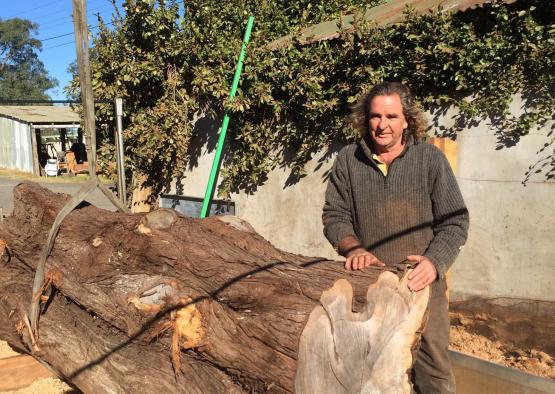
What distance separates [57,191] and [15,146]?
1486 centimetres

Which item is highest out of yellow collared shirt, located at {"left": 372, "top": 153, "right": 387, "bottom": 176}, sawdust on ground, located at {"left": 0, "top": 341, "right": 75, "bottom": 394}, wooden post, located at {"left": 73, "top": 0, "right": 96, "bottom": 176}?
wooden post, located at {"left": 73, "top": 0, "right": 96, "bottom": 176}

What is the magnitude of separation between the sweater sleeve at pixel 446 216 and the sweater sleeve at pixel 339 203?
0.43 metres

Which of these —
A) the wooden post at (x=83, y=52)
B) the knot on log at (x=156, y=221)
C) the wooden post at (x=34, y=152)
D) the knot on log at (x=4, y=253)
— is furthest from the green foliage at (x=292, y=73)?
the wooden post at (x=34, y=152)

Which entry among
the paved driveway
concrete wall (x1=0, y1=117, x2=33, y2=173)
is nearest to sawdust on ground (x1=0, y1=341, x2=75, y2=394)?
the paved driveway

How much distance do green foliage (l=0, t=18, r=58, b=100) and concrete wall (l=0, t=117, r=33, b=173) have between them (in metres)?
34.1

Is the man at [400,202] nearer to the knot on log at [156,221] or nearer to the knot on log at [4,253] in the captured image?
the knot on log at [156,221]

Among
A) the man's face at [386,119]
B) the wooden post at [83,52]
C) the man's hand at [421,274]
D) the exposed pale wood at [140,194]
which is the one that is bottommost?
the exposed pale wood at [140,194]

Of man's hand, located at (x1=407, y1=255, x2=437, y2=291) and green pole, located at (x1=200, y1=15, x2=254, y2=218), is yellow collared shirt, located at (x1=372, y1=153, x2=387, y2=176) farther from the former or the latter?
green pole, located at (x1=200, y1=15, x2=254, y2=218)

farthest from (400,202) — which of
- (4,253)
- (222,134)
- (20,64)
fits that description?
(20,64)

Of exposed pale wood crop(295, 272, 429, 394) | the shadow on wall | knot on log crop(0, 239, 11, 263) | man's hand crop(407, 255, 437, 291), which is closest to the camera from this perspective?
exposed pale wood crop(295, 272, 429, 394)

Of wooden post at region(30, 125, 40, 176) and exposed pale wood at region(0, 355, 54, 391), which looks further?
wooden post at region(30, 125, 40, 176)

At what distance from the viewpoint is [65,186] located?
738 inches

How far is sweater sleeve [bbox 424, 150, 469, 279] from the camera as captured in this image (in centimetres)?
229

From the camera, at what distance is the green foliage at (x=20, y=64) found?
2383 inches
